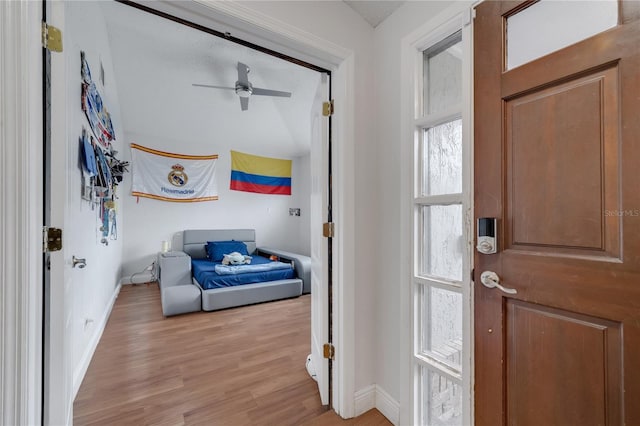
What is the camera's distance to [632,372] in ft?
2.61

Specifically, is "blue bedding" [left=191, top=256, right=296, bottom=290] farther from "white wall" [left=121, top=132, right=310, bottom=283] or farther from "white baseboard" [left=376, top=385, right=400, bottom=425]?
"white baseboard" [left=376, top=385, right=400, bottom=425]

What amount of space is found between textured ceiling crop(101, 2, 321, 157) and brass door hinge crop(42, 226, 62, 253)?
2.24 metres

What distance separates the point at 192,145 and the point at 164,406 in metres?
4.45

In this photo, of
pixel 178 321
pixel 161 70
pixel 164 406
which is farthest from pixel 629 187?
pixel 161 70

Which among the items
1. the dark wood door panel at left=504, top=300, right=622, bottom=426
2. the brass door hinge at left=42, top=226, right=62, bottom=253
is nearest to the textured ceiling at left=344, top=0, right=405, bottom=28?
the dark wood door panel at left=504, top=300, right=622, bottom=426

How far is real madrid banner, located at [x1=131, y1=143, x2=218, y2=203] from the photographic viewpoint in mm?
4484

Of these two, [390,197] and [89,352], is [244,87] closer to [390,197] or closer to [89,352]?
[390,197]

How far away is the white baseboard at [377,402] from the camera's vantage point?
1.50 meters

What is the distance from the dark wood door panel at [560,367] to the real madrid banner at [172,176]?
5.01 m

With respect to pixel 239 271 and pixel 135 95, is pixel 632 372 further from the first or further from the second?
pixel 135 95

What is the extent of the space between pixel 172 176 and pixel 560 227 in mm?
5173

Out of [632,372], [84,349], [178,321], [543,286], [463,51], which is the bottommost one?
[178,321]

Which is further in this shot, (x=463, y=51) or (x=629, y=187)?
(x=463, y=51)

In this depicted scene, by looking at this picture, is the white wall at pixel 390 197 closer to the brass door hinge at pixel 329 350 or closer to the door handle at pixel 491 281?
the brass door hinge at pixel 329 350
